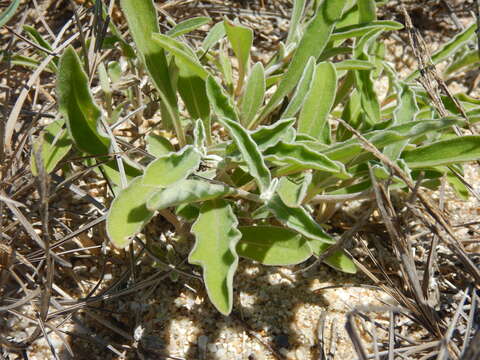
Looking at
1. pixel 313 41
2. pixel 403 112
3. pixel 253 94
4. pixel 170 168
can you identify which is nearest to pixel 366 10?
pixel 313 41

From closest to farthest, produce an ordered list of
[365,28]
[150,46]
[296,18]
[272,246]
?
[272,246] < [150,46] < [365,28] < [296,18]

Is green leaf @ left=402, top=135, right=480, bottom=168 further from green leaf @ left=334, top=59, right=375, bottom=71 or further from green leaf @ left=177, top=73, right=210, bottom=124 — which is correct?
green leaf @ left=177, top=73, right=210, bottom=124

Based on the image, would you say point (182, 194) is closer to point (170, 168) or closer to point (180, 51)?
point (170, 168)

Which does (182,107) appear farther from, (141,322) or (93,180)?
(141,322)

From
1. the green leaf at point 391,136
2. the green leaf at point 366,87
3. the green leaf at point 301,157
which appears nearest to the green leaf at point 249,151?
the green leaf at point 301,157

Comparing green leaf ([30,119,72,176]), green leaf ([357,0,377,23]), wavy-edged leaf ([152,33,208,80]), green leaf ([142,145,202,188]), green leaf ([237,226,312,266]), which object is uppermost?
green leaf ([357,0,377,23])

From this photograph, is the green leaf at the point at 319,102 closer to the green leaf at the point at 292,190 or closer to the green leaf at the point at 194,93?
the green leaf at the point at 292,190

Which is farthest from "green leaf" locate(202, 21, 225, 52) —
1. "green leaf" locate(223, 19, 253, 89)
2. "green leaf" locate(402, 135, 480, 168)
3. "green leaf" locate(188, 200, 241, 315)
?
"green leaf" locate(402, 135, 480, 168)

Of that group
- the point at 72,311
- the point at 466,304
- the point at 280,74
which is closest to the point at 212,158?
→ the point at 280,74
